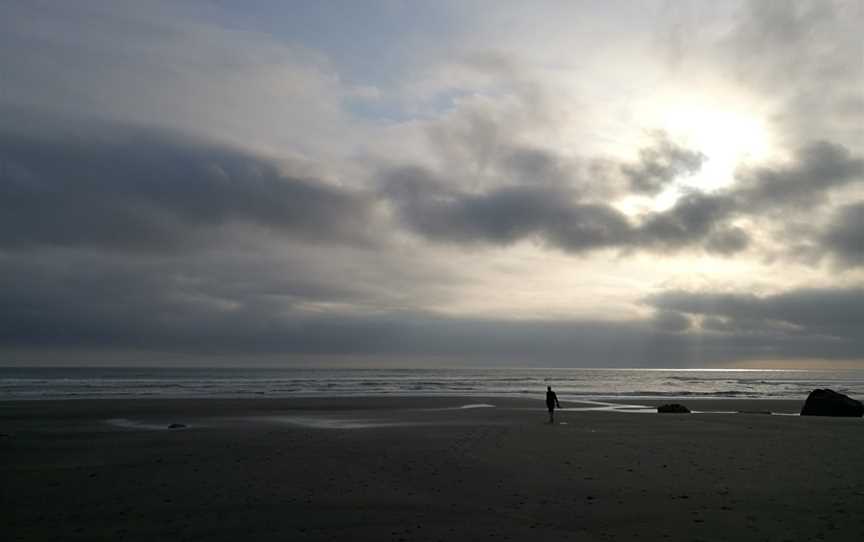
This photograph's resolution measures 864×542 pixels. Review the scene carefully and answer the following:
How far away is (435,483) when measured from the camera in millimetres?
13375

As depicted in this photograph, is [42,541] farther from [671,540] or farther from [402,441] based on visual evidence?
[402,441]

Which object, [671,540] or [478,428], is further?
[478,428]

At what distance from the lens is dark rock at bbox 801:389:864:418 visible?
3306 cm

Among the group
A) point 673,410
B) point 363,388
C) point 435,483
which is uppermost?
point 435,483

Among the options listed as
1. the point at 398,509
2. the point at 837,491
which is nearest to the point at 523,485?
the point at 398,509

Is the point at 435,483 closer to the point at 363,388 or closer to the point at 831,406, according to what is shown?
the point at 831,406

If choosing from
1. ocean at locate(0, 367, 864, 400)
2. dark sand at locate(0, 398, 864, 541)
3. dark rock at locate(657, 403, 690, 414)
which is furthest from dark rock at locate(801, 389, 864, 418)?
ocean at locate(0, 367, 864, 400)

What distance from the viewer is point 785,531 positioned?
9.21 meters

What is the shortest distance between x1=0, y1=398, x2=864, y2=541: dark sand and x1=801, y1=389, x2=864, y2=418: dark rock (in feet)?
29.9

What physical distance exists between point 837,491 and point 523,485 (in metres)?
6.68

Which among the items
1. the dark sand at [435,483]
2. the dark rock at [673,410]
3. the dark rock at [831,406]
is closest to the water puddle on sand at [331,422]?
the dark sand at [435,483]

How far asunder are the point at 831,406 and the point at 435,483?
30910 millimetres

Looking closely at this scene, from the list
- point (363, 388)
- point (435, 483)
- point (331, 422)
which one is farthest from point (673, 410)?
point (363, 388)

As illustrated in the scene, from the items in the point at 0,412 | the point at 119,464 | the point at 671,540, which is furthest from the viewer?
the point at 0,412
